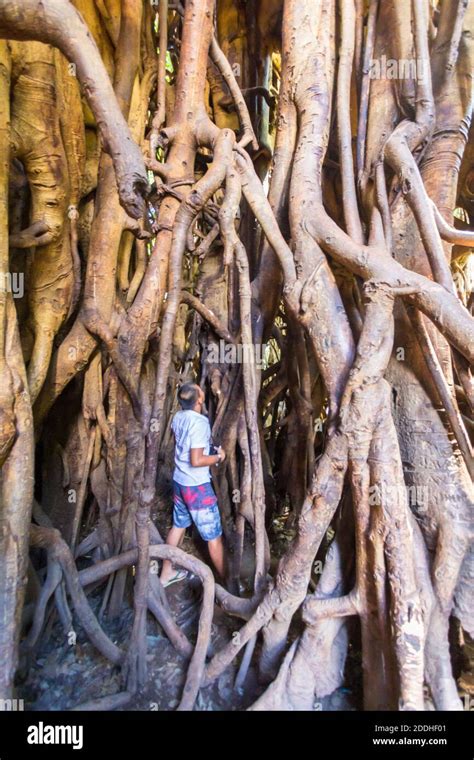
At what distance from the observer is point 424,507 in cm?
183

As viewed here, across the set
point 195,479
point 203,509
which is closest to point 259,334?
point 195,479

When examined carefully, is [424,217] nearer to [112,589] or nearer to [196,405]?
[196,405]

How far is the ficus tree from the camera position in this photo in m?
1.64

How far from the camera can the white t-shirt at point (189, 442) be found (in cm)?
242

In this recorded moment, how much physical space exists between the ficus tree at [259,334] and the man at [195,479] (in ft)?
0.53

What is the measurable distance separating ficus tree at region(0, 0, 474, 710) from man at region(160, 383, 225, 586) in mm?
160

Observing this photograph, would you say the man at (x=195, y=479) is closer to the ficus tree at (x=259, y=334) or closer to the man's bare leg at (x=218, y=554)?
the man's bare leg at (x=218, y=554)


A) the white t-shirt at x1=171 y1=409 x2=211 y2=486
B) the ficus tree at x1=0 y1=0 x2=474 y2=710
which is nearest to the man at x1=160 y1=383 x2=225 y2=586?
the white t-shirt at x1=171 y1=409 x2=211 y2=486

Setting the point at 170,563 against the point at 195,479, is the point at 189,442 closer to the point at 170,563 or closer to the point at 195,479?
the point at 195,479

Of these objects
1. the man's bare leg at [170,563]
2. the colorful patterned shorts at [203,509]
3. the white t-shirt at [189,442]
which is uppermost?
the white t-shirt at [189,442]

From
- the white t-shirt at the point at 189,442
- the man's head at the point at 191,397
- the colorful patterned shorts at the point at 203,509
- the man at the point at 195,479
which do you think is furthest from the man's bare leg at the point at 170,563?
the man's head at the point at 191,397

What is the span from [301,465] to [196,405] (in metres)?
0.96
